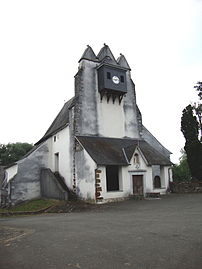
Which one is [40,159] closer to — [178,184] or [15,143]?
[178,184]

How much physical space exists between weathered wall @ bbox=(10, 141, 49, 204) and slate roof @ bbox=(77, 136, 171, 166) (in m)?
5.79

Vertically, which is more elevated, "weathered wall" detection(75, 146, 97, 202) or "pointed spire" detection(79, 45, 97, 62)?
"pointed spire" detection(79, 45, 97, 62)

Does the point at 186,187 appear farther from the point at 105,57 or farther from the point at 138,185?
the point at 105,57

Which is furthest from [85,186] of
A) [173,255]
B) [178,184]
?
[173,255]

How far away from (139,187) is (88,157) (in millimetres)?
5188

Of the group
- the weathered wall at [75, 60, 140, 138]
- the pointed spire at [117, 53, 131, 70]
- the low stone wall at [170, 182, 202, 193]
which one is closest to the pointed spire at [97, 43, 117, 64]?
the pointed spire at [117, 53, 131, 70]

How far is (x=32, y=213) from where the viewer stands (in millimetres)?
16266

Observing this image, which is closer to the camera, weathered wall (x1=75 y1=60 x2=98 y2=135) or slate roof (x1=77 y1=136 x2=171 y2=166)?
slate roof (x1=77 y1=136 x2=171 y2=166)

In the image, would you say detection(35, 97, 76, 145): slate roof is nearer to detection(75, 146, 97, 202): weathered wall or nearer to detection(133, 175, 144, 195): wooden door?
detection(75, 146, 97, 202): weathered wall

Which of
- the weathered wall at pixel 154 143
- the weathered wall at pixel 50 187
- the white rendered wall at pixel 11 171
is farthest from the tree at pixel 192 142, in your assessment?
the white rendered wall at pixel 11 171

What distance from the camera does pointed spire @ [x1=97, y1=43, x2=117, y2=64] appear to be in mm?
24319

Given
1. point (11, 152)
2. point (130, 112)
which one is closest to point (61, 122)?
point (130, 112)

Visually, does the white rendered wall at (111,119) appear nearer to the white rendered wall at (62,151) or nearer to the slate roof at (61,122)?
the slate roof at (61,122)

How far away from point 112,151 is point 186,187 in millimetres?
7567
